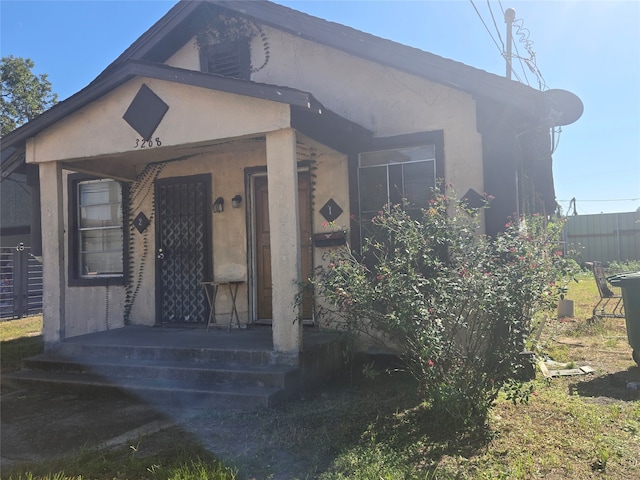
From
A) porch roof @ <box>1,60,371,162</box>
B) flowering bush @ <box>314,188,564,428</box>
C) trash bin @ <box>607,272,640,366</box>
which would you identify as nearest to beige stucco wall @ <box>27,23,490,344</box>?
porch roof @ <box>1,60,371,162</box>

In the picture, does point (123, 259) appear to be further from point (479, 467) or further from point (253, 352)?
point (479, 467)

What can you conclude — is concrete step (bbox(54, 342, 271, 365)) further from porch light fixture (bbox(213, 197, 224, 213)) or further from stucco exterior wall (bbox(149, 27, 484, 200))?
stucco exterior wall (bbox(149, 27, 484, 200))

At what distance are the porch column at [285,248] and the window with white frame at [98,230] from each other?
400cm

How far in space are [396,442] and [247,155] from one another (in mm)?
4760

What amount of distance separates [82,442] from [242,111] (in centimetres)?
351

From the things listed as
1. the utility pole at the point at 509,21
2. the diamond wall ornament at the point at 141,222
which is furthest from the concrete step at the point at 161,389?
the utility pole at the point at 509,21

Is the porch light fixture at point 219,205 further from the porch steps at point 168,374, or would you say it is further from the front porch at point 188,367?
the porch steps at point 168,374

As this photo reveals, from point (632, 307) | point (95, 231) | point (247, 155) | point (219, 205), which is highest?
point (247, 155)

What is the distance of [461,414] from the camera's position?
3.89m

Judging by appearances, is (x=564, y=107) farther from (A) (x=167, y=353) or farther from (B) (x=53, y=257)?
(B) (x=53, y=257)

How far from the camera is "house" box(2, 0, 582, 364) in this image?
5520 millimetres

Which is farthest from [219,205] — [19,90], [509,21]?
[19,90]

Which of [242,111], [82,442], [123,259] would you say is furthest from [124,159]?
[82,442]

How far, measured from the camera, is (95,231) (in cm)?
843
